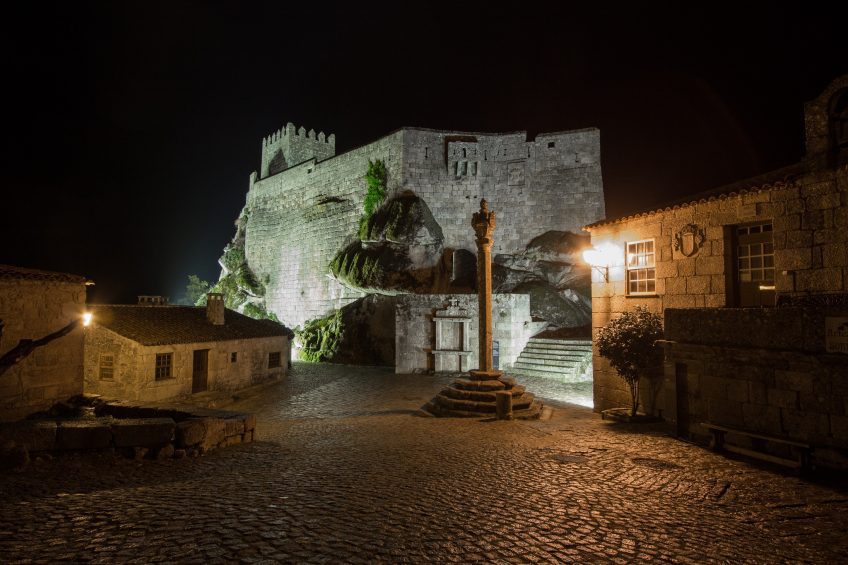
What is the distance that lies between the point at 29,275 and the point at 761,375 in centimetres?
1418

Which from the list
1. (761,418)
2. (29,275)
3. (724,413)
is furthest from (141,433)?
(761,418)

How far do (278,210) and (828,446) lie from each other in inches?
1477

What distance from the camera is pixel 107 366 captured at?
15.7 metres

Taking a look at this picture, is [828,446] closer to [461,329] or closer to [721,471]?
[721,471]

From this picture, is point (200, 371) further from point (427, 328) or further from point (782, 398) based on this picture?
point (782, 398)

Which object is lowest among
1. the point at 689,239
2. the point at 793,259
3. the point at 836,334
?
the point at 836,334

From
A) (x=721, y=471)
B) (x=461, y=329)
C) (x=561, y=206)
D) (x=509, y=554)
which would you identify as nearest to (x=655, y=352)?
(x=721, y=471)

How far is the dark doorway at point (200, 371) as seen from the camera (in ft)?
56.9

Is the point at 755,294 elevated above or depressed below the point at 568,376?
above

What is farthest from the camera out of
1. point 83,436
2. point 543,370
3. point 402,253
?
point 402,253

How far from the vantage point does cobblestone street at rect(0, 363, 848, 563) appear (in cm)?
387

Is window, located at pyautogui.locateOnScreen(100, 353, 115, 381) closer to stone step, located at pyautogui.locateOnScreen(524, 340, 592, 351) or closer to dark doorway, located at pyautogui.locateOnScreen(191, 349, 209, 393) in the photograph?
dark doorway, located at pyautogui.locateOnScreen(191, 349, 209, 393)

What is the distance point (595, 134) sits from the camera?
25.9m

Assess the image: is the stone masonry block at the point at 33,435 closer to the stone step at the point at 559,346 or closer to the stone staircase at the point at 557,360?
the stone staircase at the point at 557,360
